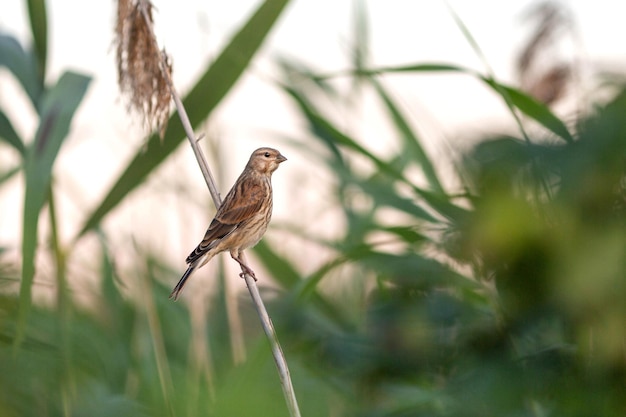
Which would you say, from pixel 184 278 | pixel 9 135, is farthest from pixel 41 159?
pixel 184 278

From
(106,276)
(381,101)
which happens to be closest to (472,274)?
(381,101)

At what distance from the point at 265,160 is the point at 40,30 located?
2.28 feet

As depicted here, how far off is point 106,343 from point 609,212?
2189mm

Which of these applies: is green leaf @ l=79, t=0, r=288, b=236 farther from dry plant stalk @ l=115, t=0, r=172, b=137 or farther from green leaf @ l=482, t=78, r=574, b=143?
green leaf @ l=482, t=78, r=574, b=143

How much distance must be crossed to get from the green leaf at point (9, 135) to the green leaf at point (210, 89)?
12.4 inches

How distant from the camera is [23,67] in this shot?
6.50ft

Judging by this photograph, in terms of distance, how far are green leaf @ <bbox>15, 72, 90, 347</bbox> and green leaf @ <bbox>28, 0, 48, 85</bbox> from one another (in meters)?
0.13

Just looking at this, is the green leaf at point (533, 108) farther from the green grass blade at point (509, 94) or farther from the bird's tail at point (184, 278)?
the bird's tail at point (184, 278)

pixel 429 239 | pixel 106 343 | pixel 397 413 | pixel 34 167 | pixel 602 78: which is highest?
pixel 34 167

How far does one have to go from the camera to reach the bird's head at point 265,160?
158 centimetres

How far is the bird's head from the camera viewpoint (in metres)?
1.58

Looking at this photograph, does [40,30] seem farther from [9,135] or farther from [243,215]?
[243,215]

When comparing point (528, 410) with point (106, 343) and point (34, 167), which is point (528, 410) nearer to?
point (34, 167)

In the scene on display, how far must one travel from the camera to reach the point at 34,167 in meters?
1.72
